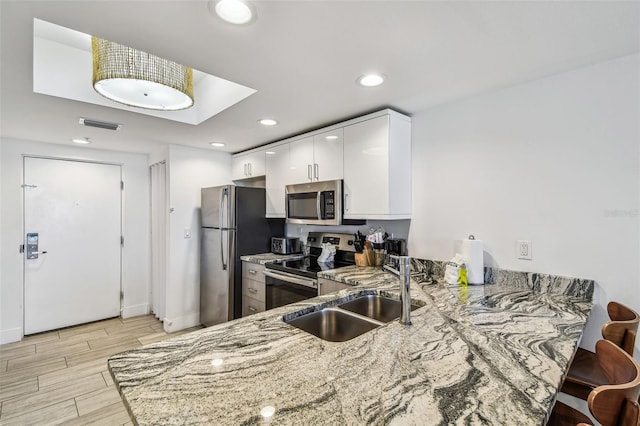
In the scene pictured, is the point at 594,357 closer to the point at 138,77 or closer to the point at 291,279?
the point at 291,279

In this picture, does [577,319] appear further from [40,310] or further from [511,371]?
[40,310]

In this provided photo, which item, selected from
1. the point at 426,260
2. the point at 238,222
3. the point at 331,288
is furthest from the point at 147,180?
the point at 426,260

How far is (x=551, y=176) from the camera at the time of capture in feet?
5.98

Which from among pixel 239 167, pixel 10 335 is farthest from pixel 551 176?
pixel 10 335

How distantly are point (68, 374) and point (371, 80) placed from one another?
3.46 m

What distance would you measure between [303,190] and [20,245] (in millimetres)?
3294

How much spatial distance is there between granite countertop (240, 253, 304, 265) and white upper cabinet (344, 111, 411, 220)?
0.94 meters

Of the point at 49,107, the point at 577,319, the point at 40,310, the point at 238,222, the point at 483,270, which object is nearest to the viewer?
the point at 577,319

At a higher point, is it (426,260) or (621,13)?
(621,13)

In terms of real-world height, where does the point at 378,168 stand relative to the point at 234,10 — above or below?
below

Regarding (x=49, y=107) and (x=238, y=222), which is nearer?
(x=49, y=107)

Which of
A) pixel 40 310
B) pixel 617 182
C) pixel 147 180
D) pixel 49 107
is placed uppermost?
pixel 49 107

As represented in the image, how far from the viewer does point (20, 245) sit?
3.41 m

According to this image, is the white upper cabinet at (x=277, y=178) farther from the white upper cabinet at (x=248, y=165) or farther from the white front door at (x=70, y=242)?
the white front door at (x=70, y=242)
